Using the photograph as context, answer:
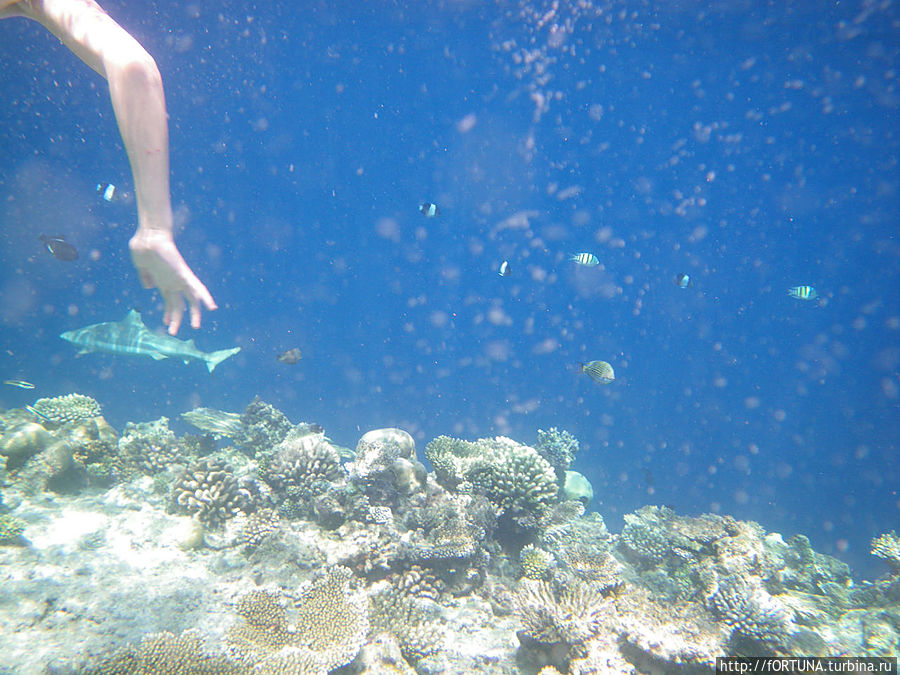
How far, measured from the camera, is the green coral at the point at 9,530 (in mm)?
4693

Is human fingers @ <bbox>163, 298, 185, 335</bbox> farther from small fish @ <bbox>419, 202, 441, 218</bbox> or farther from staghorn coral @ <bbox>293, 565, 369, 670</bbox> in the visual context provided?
small fish @ <bbox>419, 202, 441, 218</bbox>

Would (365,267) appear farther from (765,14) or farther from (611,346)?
(765,14)

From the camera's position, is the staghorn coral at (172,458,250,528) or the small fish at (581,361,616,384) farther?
the small fish at (581,361,616,384)

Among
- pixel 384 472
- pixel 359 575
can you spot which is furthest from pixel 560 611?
pixel 384 472

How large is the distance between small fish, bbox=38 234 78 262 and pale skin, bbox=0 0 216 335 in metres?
11.3

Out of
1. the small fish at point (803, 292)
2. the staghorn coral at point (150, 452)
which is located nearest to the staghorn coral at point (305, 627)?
the staghorn coral at point (150, 452)

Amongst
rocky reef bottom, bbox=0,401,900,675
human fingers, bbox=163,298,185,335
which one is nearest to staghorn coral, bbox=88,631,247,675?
rocky reef bottom, bbox=0,401,900,675

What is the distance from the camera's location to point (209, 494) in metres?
5.83

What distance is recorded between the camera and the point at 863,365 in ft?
210

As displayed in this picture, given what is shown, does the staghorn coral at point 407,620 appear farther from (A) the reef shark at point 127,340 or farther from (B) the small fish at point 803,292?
(B) the small fish at point 803,292

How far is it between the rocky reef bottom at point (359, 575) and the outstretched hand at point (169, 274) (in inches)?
128

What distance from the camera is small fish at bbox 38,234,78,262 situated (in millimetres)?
10141

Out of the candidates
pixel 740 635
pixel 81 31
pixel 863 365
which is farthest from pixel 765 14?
pixel 863 365

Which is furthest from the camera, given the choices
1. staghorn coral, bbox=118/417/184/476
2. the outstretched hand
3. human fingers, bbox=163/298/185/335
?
staghorn coral, bbox=118/417/184/476
